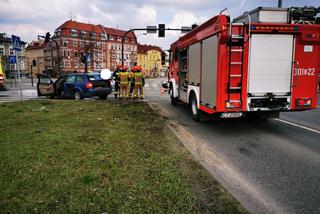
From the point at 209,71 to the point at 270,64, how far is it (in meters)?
1.50

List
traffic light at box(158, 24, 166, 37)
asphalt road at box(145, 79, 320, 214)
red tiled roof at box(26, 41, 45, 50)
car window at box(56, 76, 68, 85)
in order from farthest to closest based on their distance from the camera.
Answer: red tiled roof at box(26, 41, 45, 50) < traffic light at box(158, 24, 166, 37) < car window at box(56, 76, 68, 85) < asphalt road at box(145, 79, 320, 214)

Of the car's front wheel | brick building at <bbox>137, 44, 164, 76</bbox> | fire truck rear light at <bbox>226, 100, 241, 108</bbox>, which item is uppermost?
brick building at <bbox>137, 44, 164, 76</bbox>

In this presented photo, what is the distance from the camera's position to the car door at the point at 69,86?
14.5 m

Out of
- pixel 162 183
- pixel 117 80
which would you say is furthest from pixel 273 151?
pixel 117 80

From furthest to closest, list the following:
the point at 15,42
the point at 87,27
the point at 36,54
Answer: the point at 36,54, the point at 87,27, the point at 15,42

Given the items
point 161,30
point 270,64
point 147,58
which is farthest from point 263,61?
point 147,58

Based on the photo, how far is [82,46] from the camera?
76.5 metres

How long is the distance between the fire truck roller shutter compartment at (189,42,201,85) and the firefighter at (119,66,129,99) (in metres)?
6.24

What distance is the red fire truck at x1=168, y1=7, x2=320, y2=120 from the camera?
6125 millimetres

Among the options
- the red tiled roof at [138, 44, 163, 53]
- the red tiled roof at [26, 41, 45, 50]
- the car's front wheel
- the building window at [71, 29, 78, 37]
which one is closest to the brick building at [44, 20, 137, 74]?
the building window at [71, 29, 78, 37]

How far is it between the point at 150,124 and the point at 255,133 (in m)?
2.96

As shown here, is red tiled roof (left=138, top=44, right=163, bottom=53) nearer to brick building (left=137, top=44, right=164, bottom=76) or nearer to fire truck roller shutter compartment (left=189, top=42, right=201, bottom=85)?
brick building (left=137, top=44, right=164, bottom=76)

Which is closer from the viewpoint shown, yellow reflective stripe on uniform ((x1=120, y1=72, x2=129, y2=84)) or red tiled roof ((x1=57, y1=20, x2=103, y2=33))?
yellow reflective stripe on uniform ((x1=120, y1=72, x2=129, y2=84))

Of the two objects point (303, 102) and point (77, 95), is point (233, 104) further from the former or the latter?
point (77, 95)
